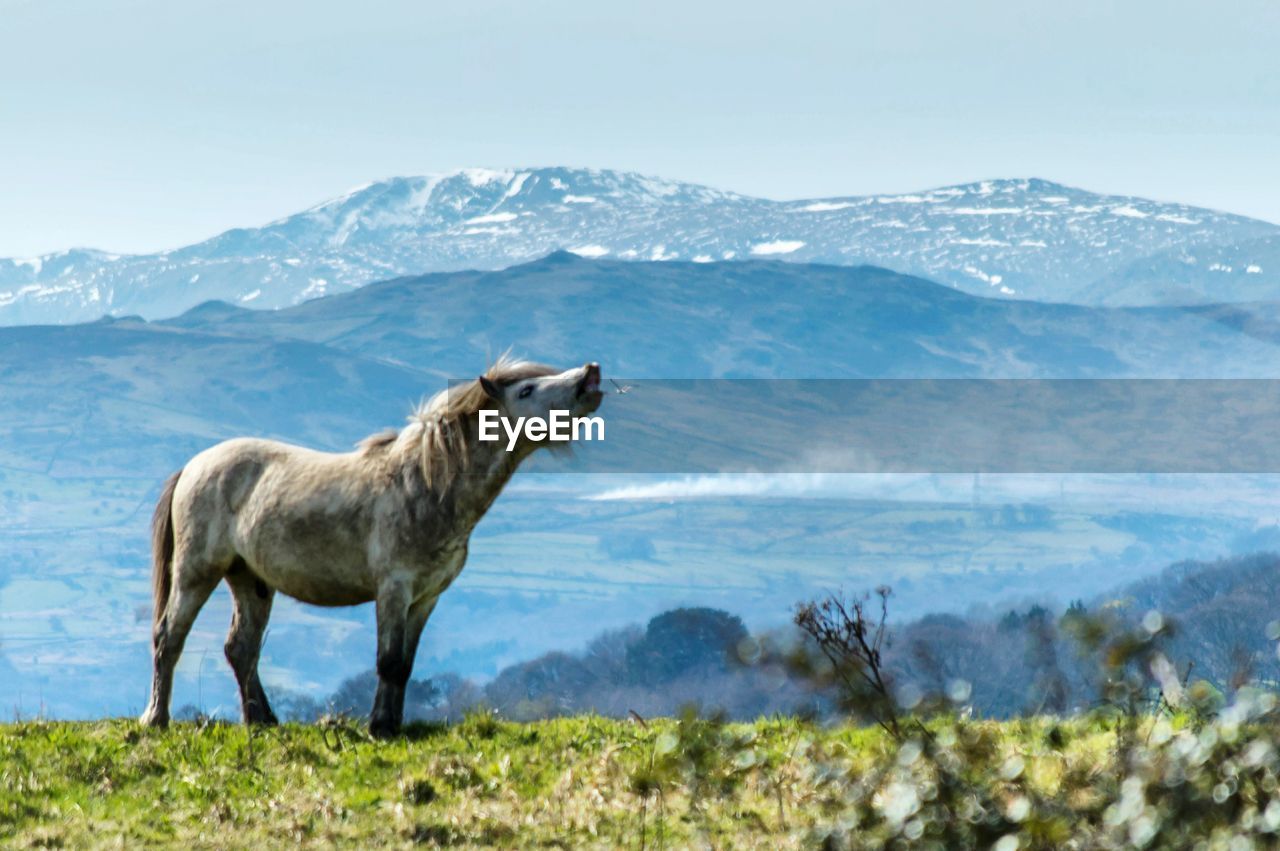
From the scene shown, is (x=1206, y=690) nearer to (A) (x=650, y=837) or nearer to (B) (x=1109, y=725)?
(A) (x=650, y=837)

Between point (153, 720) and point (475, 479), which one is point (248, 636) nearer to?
point (153, 720)

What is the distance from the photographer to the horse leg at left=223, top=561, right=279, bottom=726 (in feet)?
45.9

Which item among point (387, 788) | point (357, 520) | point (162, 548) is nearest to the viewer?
point (387, 788)

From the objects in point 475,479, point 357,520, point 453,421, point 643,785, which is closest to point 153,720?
point 357,520

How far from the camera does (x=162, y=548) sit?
1458 centimetres

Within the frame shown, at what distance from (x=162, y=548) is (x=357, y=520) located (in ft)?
7.57

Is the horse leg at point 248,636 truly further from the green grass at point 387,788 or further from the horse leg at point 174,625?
the green grass at point 387,788

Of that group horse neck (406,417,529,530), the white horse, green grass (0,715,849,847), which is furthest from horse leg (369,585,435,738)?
horse neck (406,417,529,530)

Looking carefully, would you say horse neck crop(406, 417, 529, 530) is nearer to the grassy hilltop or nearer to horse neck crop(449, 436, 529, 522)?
horse neck crop(449, 436, 529, 522)

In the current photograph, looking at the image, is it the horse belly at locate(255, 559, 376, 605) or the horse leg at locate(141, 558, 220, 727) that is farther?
the horse leg at locate(141, 558, 220, 727)

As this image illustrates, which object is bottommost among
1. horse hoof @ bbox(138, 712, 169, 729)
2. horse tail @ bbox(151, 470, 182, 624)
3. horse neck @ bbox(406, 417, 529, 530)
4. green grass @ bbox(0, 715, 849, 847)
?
horse hoof @ bbox(138, 712, 169, 729)

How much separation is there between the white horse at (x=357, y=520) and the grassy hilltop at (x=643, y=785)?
2.75ft

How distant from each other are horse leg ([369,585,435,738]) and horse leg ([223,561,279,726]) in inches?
56.4

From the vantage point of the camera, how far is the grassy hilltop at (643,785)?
598cm
